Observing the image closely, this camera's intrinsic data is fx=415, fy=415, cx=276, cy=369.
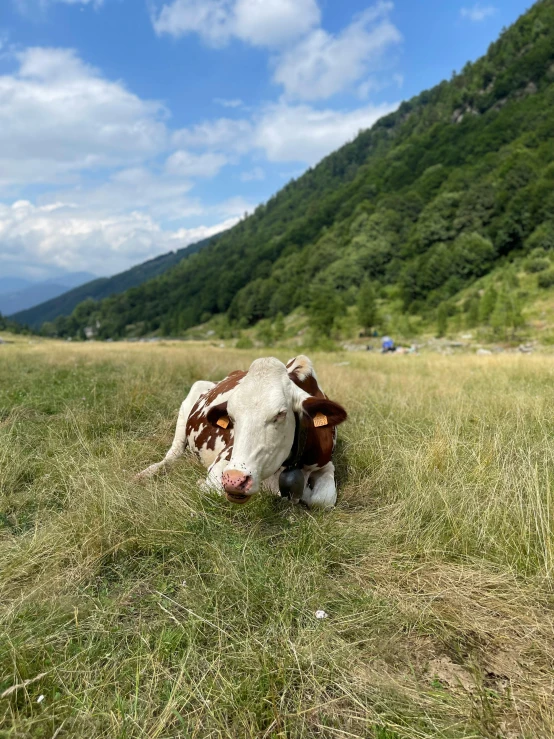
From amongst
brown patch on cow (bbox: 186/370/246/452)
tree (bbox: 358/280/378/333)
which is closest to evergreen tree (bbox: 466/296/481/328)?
tree (bbox: 358/280/378/333)

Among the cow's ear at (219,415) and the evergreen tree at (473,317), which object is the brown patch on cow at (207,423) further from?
the evergreen tree at (473,317)

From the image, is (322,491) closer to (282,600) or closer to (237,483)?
(237,483)

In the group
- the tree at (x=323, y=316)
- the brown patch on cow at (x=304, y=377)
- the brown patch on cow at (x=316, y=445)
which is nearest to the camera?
the brown patch on cow at (x=316, y=445)

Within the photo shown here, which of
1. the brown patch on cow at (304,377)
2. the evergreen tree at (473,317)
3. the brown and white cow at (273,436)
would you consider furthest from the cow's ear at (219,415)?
the evergreen tree at (473,317)

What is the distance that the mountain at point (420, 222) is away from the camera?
69.1 m

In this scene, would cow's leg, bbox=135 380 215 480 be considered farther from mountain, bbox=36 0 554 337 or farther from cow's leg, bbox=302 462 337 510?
mountain, bbox=36 0 554 337

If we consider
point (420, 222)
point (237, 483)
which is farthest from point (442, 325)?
point (420, 222)

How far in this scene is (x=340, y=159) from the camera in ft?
603

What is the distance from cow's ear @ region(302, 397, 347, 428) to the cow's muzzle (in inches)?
39.4

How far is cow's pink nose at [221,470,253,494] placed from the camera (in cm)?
330

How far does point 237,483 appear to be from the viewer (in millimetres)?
3303

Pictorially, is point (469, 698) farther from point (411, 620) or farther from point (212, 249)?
point (212, 249)

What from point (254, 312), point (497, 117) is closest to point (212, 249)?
point (254, 312)

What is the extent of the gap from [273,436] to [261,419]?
0.21 metres
